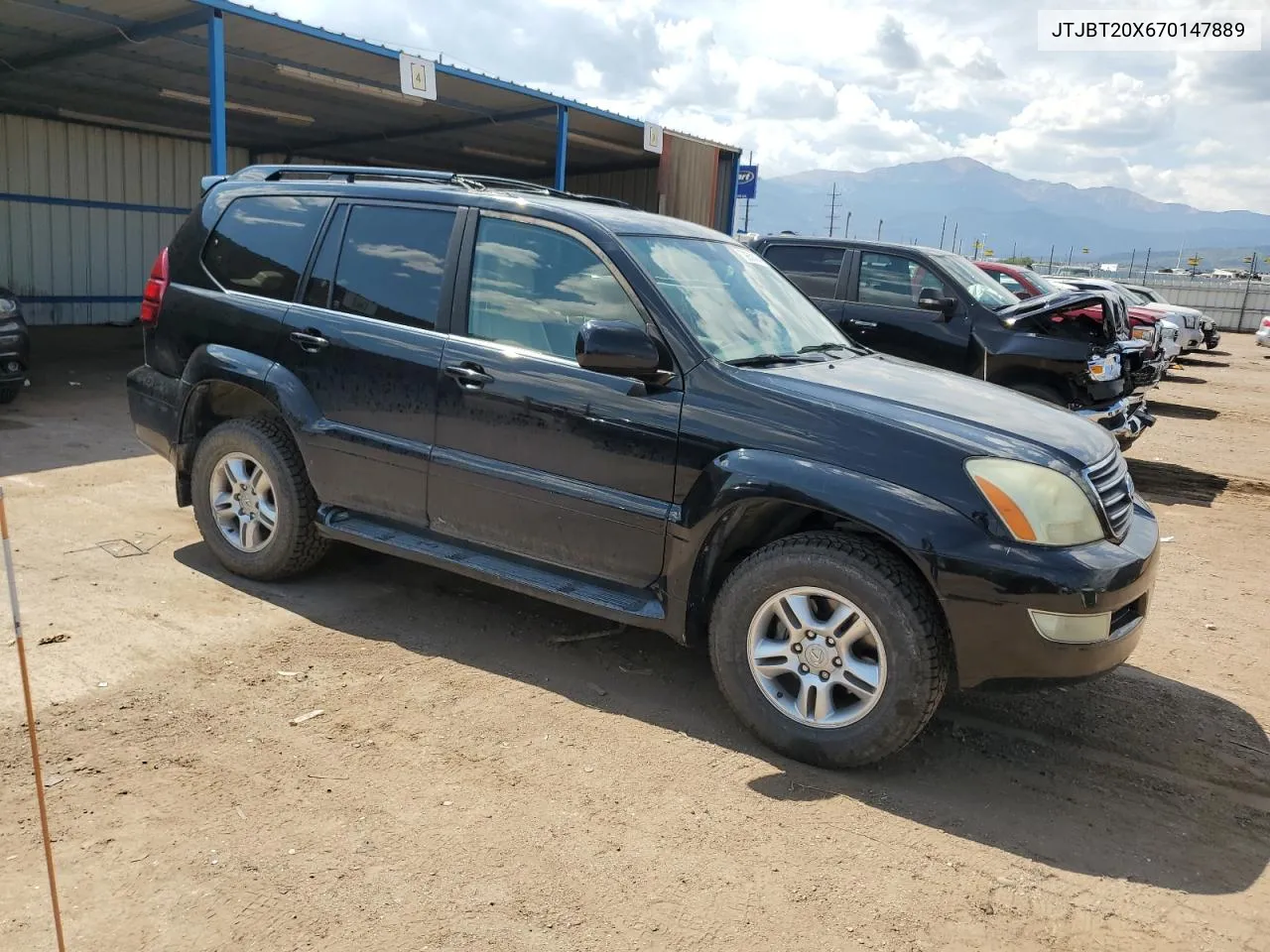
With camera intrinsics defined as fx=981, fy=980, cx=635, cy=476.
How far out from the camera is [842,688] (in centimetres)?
343

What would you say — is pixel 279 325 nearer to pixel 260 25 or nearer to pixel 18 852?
pixel 18 852

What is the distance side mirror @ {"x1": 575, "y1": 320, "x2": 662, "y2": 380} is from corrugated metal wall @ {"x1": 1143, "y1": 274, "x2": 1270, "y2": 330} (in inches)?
1429

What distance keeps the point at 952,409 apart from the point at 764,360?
0.74 m

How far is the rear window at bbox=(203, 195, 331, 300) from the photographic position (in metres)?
4.68

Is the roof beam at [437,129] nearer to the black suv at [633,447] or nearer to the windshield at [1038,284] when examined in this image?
the windshield at [1038,284]

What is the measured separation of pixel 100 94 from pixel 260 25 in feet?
19.5

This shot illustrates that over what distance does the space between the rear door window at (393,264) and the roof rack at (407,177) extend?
224 millimetres

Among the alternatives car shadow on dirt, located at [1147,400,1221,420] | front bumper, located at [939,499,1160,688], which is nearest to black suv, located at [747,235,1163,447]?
front bumper, located at [939,499,1160,688]

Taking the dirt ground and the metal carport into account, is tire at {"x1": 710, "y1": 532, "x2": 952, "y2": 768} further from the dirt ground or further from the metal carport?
the metal carport

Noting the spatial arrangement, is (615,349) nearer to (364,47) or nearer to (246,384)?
(246,384)

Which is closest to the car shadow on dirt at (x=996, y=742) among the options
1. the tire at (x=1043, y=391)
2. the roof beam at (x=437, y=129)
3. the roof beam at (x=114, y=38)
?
the tire at (x=1043, y=391)

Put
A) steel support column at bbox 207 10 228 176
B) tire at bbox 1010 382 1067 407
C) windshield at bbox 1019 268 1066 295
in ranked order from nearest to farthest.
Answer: tire at bbox 1010 382 1067 407, steel support column at bbox 207 10 228 176, windshield at bbox 1019 268 1066 295

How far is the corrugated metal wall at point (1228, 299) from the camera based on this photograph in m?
A: 33.7

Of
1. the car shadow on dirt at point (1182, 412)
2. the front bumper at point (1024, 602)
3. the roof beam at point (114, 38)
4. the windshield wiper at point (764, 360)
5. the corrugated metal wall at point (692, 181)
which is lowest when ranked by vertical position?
the car shadow on dirt at point (1182, 412)
